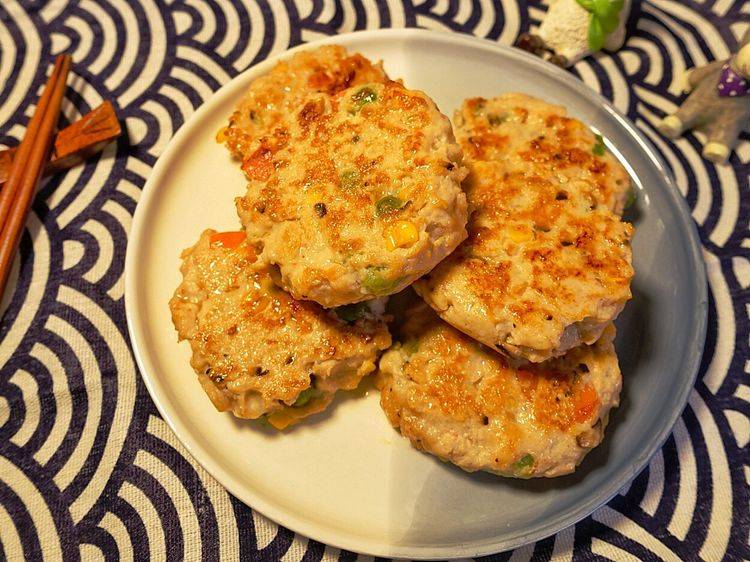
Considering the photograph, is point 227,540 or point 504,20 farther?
point 504,20

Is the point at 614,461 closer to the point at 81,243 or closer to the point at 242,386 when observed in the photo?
the point at 242,386

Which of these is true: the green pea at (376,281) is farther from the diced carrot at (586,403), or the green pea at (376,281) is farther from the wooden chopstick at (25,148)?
the wooden chopstick at (25,148)

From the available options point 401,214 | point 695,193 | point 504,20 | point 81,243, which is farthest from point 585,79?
point 81,243

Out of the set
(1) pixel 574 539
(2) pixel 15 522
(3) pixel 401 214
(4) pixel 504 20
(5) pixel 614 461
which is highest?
(4) pixel 504 20

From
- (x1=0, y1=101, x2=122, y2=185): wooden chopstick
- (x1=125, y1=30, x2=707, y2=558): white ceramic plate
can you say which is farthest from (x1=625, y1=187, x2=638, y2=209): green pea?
(x1=0, y1=101, x2=122, y2=185): wooden chopstick

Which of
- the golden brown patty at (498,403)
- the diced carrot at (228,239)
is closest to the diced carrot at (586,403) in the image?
the golden brown patty at (498,403)

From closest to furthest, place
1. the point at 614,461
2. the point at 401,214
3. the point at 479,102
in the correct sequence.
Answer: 1. the point at 401,214
2. the point at 614,461
3. the point at 479,102
